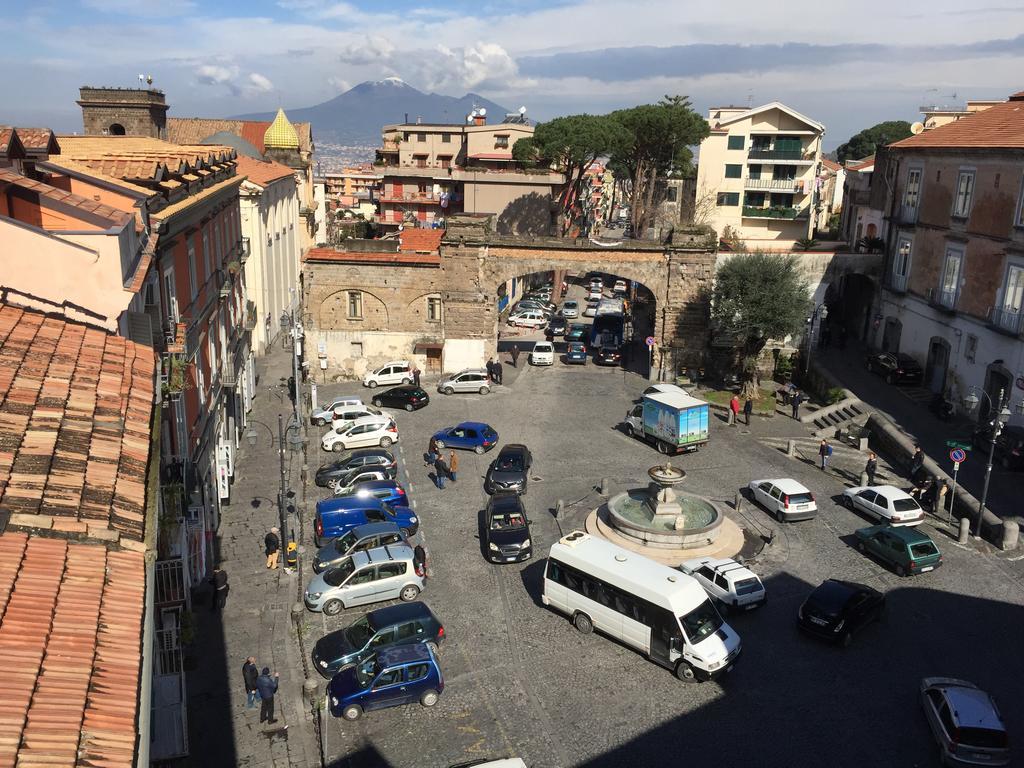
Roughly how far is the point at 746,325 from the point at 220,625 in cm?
2870

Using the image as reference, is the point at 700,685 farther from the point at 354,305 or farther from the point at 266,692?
the point at 354,305

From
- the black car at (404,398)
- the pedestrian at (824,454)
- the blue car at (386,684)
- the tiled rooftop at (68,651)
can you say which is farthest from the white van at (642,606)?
the black car at (404,398)

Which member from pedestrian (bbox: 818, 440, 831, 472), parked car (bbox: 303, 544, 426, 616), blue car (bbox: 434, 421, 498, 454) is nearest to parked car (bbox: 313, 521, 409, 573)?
parked car (bbox: 303, 544, 426, 616)

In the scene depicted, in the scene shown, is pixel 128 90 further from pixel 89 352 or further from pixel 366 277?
pixel 89 352

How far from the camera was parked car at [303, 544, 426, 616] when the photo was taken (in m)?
22.2

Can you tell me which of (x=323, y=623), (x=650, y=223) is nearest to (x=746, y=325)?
(x=323, y=623)

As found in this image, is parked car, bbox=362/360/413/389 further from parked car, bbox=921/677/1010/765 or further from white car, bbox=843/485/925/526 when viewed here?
parked car, bbox=921/677/1010/765

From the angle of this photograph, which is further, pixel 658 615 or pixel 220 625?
pixel 220 625

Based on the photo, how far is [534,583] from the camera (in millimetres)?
23734

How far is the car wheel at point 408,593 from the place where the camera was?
22.6m

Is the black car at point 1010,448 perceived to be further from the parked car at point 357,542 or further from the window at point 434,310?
the window at point 434,310

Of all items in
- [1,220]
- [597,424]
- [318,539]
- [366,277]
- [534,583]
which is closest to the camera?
[1,220]

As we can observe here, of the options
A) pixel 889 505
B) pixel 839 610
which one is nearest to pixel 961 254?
pixel 889 505

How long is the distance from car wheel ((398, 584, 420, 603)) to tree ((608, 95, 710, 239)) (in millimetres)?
54244
